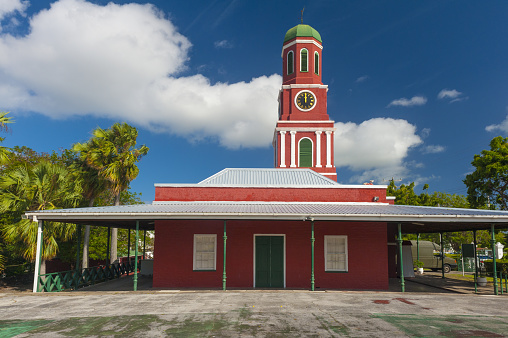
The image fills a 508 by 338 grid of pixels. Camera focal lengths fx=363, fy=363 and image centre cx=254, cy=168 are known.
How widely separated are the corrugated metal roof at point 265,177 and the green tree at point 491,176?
13.7m

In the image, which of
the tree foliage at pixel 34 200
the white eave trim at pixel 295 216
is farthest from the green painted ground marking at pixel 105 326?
the tree foliage at pixel 34 200

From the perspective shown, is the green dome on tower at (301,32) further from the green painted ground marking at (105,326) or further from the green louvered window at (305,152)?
the green painted ground marking at (105,326)

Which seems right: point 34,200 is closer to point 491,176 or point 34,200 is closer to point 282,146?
point 282,146

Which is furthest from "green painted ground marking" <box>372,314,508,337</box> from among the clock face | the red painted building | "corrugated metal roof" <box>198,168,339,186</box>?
the clock face

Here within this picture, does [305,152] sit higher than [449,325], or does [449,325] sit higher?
[305,152]

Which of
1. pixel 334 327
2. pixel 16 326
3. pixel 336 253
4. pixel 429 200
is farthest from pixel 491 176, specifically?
pixel 16 326

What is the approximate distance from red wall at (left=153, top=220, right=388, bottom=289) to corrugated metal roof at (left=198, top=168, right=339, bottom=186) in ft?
14.6

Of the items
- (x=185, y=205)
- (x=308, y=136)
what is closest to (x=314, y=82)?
(x=308, y=136)

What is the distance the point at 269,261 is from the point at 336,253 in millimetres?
2882

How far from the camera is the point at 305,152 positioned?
2950cm

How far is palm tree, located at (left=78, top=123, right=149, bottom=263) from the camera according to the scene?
21344 mm

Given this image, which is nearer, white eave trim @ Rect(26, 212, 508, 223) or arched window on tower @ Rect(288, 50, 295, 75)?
white eave trim @ Rect(26, 212, 508, 223)

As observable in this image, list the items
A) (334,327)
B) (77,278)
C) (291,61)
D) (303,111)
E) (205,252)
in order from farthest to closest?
(291,61)
(303,111)
(77,278)
(205,252)
(334,327)

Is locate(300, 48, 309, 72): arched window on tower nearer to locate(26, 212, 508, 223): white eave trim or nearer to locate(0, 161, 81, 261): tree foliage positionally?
locate(26, 212, 508, 223): white eave trim
